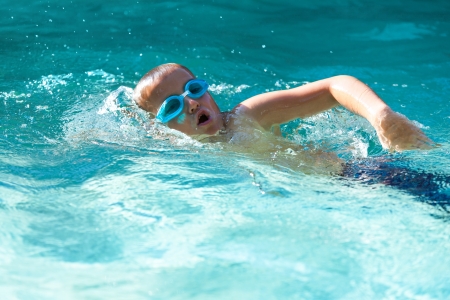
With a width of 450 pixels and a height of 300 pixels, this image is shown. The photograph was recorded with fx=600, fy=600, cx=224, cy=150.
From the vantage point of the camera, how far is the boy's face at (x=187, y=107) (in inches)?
132

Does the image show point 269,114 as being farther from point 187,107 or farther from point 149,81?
point 149,81

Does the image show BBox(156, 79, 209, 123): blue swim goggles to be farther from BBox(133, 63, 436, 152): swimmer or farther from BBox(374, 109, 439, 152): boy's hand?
BBox(374, 109, 439, 152): boy's hand

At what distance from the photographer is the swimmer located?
331 cm

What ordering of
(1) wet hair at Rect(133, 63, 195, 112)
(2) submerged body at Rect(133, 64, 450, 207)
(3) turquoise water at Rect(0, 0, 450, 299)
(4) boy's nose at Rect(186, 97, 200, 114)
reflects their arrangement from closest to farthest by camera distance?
(3) turquoise water at Rect(0, 0, 450, 299) → (2) submerged body at Rect(133, 64, 450, 207) → (4) boy's nose at Rect(186, 97, 200, 114) → (1) wet hair at Rect(133, 63, 195, 112)

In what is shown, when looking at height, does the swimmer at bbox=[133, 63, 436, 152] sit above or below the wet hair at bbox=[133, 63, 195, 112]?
below

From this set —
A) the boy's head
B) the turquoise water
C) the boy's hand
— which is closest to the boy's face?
the boy's head

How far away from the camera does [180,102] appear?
333 cm

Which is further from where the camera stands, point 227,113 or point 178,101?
point 227,113

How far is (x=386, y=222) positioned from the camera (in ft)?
6.93

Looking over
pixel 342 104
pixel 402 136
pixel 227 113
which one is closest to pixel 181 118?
pixel 227 113

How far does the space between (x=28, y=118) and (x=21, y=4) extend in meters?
3.01

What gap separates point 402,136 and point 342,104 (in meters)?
0.74

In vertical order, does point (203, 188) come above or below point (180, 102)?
below

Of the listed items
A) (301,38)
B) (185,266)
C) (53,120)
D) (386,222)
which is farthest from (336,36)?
(185,266)
